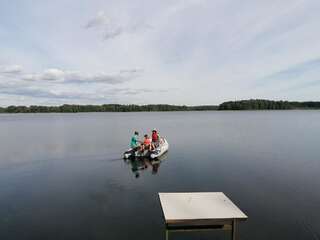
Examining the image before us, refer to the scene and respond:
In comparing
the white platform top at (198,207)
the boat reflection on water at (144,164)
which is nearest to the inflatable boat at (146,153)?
the boat reflection on water at (144,164)

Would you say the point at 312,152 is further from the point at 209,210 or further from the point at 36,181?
the point at 36,181

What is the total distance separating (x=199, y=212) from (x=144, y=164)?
9.63 m

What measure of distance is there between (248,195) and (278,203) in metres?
1.12

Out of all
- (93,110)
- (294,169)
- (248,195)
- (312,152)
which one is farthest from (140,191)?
(93,110)

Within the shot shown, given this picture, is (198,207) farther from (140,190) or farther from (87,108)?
(87,108)

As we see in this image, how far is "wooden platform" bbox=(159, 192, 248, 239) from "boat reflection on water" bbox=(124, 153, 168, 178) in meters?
6.27

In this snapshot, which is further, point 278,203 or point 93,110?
point 93,110

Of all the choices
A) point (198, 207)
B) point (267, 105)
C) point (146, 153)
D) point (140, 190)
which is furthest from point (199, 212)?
point (267, 105)

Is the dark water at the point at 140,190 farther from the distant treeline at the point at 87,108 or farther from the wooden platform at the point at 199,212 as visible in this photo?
the distant treeline at the point at 87,108

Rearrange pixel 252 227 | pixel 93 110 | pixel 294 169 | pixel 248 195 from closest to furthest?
pixel 252 227 < pixel 248 195 < pixel 294 169 < pixel 93 110

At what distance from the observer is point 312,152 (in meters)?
18.4

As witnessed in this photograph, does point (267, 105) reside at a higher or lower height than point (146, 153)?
higher

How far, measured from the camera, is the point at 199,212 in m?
6.14

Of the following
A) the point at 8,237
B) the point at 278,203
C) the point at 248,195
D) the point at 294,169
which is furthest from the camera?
the point at 294,169
